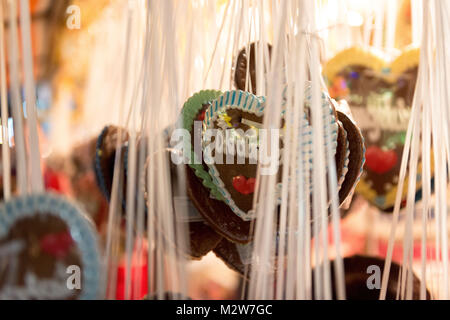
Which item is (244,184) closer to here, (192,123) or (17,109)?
(192,123)

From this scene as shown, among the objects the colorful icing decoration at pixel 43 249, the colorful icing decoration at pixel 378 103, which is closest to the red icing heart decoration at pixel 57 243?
the colorful icing decoration at pixel 43 249

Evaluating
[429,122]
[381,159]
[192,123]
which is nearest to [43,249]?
[192,123]

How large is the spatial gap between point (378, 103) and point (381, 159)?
0.21 feet

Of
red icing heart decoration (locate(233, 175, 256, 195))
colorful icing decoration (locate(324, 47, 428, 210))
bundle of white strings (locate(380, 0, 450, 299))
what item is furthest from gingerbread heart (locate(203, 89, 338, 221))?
colorful icing decoration (locate(324, 47, 428, 210))

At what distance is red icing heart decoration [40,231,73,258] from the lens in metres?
0.26

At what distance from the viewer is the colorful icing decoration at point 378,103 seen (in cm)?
55

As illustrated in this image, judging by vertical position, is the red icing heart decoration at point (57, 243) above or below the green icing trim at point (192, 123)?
below

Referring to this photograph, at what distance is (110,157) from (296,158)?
17 cm

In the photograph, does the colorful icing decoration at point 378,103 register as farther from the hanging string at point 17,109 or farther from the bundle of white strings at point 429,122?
the hanging string at point 17,109

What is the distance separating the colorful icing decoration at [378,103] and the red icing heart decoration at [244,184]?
0.24 m

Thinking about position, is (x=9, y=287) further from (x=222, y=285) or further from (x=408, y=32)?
(x=408, y=32)

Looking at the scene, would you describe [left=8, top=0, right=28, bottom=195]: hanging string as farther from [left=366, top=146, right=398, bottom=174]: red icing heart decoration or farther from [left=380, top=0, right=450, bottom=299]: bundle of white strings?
[left=366, top=146, right=398, bottom=174]: red icing heart decoration

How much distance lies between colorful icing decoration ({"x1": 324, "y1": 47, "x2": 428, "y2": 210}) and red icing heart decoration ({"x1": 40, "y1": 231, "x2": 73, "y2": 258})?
39 cm

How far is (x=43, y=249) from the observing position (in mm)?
258
